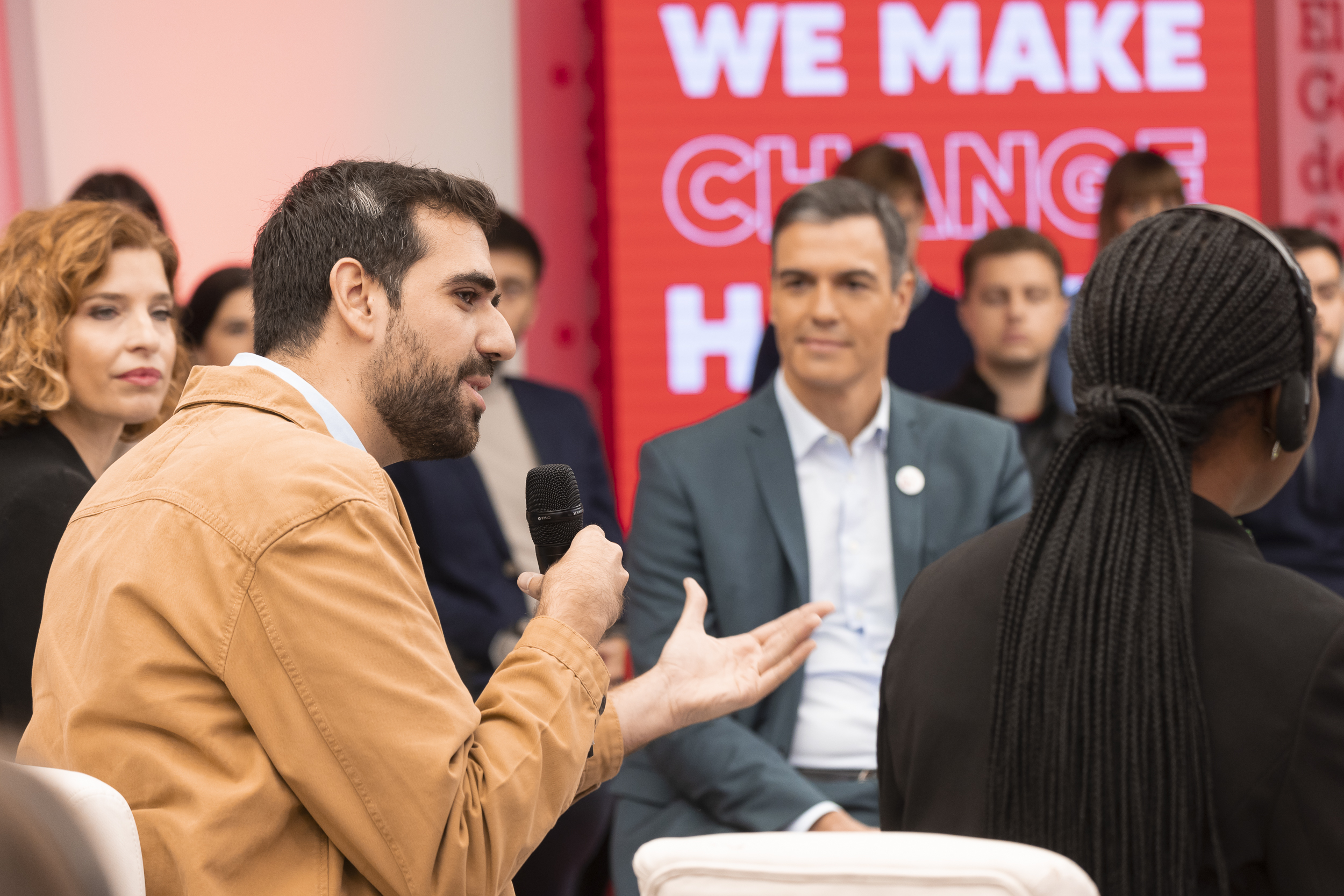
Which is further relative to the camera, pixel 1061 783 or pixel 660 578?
pixel 660 578

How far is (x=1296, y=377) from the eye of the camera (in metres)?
1.32

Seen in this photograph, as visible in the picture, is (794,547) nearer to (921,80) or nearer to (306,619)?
(306,619)

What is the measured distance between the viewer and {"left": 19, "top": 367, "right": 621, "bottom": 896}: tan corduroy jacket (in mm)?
1242

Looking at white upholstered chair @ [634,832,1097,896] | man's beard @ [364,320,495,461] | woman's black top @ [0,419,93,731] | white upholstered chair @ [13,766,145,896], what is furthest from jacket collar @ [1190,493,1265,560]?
woman's black top @ [0,419,93,731]

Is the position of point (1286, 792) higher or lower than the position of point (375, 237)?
lower

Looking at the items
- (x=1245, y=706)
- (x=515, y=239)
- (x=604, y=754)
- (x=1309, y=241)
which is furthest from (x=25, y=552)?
(x=1309, y=241)

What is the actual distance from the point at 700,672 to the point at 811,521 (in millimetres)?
927

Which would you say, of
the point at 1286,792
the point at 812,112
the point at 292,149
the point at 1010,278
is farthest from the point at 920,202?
the point at 1286,792

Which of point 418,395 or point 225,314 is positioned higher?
point 225,314

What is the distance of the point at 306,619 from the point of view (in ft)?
4.11

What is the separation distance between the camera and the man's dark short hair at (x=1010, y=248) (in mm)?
3617

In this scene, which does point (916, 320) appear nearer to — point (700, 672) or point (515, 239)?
point (515, 239)

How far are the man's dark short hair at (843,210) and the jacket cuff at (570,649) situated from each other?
1556 mm

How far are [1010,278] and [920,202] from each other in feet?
1.07
